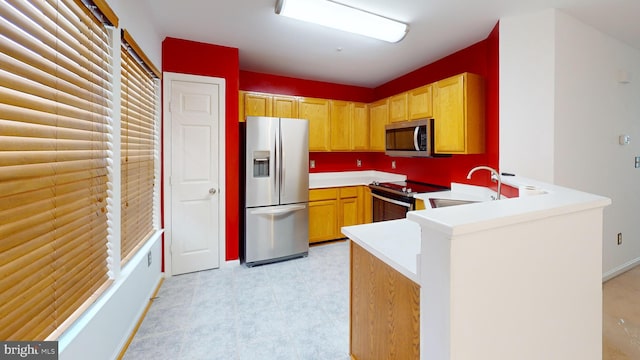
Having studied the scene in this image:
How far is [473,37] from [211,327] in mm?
3611

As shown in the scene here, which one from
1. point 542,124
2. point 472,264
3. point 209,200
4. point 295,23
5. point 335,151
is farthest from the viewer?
point 335,151

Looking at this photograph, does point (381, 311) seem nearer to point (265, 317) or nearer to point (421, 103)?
point (265, 317)

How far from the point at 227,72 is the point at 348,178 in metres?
2.46

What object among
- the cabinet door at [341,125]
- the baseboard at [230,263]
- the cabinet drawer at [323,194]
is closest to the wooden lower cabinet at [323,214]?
the cabinet drawer at [323,194]

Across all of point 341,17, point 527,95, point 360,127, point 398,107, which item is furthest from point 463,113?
point 360,127

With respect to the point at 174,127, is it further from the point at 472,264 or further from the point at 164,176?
the point at 472,264

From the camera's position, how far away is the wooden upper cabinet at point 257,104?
137 inches

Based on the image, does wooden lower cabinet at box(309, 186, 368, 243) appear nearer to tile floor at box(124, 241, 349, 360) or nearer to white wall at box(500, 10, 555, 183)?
tile floor at box(124, 241, 349, 360)

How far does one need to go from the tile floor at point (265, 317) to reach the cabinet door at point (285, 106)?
6.65ft

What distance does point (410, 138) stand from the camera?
11.0ft

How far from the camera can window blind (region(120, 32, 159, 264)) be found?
6.31ft

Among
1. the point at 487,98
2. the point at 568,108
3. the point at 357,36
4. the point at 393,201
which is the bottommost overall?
the point at 393,201

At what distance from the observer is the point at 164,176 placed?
112 inches

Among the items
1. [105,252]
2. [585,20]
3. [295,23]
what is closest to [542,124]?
[585,20]
